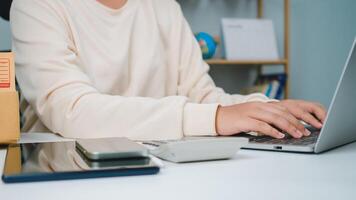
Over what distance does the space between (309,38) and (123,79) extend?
2323 millimetres

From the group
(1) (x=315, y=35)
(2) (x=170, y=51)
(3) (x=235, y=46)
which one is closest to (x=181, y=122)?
(2) (x=170, y=51)

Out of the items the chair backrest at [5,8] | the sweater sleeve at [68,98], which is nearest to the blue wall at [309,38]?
the chair backrest at [5,8]

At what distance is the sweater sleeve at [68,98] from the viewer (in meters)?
0.91

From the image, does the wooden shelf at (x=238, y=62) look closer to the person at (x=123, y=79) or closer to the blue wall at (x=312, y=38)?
the blue wall at (x=312, y=38)

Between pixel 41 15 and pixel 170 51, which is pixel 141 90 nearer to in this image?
pixel 170 51

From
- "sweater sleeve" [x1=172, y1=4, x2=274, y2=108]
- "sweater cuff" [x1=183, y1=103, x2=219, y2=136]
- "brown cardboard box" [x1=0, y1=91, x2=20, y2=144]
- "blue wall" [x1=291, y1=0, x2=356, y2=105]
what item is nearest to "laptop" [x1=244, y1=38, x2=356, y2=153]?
"sweater cuff" [x1=183, y1=103, x2=219, y2=136]

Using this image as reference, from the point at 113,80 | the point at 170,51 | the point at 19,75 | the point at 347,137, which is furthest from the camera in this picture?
the point at 170,51

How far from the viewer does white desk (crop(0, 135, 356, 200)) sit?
18.5 inches

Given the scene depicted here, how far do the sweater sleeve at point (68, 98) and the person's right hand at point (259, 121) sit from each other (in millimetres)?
32

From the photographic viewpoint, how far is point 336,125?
28.5 inches

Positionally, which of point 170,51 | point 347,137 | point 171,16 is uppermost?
point 171,16

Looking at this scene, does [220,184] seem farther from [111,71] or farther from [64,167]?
[111,71]

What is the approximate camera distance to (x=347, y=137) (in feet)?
2.68

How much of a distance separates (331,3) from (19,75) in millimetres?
2696
